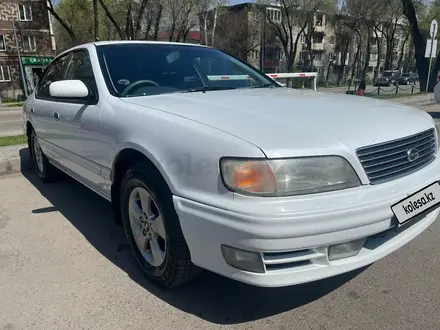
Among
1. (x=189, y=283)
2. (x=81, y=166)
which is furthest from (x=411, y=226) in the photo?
(x=81, y=166)

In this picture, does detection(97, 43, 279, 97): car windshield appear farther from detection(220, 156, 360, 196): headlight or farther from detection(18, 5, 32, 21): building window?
detection(18, 5, 32, 21): building window

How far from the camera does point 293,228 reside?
1675mm

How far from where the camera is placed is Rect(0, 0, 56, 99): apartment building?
31.5m

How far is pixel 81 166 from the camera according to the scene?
314cm

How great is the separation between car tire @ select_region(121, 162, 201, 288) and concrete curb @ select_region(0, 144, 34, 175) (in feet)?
12.0

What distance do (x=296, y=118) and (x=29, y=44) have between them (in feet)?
123

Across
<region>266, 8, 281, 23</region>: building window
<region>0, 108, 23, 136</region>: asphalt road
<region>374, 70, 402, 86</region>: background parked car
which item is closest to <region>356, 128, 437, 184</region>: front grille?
<region>0, 108, 23, 136</region>: asphalt road

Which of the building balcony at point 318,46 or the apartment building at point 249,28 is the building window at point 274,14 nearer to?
the apartment building at point 249,28

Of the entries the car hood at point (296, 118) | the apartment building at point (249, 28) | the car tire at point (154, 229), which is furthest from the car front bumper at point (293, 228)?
the apartment building at point (249, 28)

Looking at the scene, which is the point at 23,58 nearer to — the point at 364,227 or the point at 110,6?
the point at 110,6

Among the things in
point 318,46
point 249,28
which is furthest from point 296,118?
point 318,46

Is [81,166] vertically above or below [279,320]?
above

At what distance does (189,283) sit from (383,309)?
3.91 feet

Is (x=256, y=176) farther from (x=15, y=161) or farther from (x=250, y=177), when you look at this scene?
(x=15, y=161)
